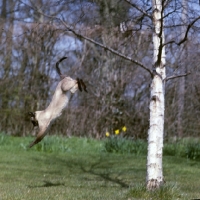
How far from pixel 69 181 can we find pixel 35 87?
844 centimetres

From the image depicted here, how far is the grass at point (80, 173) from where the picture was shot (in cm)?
726

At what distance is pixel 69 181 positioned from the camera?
9.01 metres

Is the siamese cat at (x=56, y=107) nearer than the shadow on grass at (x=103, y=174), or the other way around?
the siamese cat at (x=56, y=107)

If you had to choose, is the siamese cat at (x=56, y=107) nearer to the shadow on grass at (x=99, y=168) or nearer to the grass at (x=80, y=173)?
the grass at (x=80, y=173)

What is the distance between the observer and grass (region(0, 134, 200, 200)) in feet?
23.8

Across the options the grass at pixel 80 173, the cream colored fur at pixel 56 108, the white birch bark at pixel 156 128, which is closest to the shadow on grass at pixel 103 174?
the grass at pixel 80 173

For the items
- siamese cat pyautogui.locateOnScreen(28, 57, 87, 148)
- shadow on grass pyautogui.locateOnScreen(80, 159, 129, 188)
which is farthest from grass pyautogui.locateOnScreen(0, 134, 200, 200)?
siamese cat pyautogui.locateOnScreen(28, 57, 87, 148)

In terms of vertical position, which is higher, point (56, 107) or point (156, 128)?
point (56, 107)

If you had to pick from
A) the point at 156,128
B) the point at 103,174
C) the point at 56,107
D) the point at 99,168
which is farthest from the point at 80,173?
the point at 56,107

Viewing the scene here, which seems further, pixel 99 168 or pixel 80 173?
pixel 99 168

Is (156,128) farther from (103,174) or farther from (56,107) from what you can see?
(103,174)

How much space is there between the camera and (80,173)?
1034 centimetres

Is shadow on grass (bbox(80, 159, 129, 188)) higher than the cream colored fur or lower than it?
lower

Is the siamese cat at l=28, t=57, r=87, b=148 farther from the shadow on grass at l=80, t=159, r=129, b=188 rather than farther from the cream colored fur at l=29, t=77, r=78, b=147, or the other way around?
the shadow on grass at l=80, t=159, r=129, b=188
